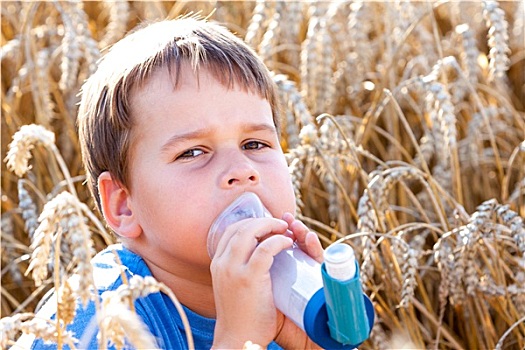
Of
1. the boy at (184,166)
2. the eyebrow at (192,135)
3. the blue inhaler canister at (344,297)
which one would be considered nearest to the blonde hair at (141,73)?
the boy at (184,166)

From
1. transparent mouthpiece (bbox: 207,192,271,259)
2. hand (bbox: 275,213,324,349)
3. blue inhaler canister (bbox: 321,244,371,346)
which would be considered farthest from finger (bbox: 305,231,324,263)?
blue inhaler canister (bbox: 321,244,371,346)

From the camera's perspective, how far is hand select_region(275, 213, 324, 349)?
176 centimetres

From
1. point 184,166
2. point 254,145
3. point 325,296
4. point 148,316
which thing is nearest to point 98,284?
point 148,316

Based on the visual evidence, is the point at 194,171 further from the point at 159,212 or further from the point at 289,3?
the point at 289,3

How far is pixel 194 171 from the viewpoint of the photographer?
195 cm

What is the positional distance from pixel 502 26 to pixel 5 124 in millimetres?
1698

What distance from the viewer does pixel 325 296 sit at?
148 centimetres

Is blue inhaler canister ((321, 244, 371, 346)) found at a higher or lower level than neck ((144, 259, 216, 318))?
higher

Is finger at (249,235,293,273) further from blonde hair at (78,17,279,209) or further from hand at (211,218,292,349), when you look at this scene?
blonde hair at (78,17,279,209)

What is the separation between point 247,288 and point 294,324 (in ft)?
0.39

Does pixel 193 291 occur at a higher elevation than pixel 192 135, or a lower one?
lower

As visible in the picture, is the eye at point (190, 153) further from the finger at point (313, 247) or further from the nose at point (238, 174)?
the finger at point (313, 247)

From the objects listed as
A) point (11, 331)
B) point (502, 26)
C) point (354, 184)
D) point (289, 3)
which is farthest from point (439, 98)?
point (11, 331)

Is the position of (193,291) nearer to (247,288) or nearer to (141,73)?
(247,288)
